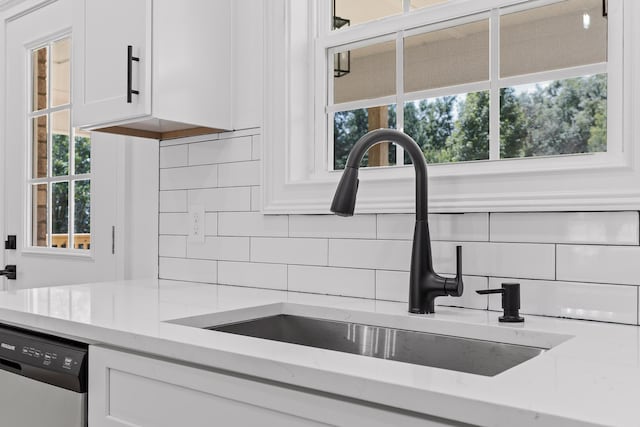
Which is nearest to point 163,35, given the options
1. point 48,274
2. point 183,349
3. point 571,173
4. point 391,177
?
point 391,177

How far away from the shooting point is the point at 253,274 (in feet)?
6.69

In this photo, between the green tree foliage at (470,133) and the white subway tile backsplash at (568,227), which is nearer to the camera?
the white subway tile backsplash at (568,227)

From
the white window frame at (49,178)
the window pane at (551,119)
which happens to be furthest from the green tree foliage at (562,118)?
the white window frame at (49,178)

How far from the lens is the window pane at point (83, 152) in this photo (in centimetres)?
273

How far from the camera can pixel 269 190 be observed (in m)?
1.98

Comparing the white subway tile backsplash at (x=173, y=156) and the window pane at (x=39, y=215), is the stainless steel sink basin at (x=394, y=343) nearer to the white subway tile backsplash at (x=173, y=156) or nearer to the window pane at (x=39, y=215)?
the white subway tile backsplash at (x=173, y=156)

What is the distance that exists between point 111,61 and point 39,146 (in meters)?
1.28

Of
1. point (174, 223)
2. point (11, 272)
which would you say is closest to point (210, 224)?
point (174, 223)

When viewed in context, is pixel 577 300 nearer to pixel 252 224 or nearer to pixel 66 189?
pixel 252 224

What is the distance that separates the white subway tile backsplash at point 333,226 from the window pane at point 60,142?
58.4 inches

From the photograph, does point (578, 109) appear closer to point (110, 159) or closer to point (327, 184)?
point (327, 184)

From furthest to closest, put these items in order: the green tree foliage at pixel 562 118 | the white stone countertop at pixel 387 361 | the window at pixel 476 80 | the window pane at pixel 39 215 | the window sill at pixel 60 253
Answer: the window pane at pixel 39 215, the window sill at pixel 60 253, the green tree foliage at pixel 562 118, the window at pixel 476 80, the white stone countertop at pixel 387 361

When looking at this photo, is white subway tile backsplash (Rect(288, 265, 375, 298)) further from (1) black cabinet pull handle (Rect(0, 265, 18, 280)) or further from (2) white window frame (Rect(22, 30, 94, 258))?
(1) black cabinet pull handle (Rect(0, 265, 18, 280))

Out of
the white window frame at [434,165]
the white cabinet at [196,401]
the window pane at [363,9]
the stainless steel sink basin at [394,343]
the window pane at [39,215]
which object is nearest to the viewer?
the white cabinet at [196,401]
